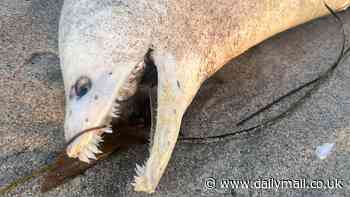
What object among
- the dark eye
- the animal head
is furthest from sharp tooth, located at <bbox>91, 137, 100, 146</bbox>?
the dark eye

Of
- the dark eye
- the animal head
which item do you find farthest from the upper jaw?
the dark eye

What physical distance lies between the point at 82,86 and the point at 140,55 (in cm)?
32

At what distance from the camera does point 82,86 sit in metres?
1.97

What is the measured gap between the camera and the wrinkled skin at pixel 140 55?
193 centimetres

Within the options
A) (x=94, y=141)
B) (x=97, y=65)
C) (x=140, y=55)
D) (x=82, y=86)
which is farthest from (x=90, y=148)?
(x=140, y=55)

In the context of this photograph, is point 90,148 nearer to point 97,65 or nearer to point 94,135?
point 94,135

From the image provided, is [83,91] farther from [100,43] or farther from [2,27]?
[2,27]

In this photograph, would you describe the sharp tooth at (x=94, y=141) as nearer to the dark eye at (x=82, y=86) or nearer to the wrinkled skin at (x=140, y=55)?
the wrinkled skin at (x=140, y=55)

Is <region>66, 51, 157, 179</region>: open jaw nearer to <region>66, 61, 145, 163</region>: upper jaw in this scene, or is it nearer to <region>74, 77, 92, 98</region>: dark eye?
<region>66, 61, 145, 163</region>: upper jaw

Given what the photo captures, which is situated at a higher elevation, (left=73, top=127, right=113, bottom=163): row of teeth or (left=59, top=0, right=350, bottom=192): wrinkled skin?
(left=59, top=0, right=350, bottom=192): wrinkled skin

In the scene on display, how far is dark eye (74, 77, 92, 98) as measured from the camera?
1953 millimetres

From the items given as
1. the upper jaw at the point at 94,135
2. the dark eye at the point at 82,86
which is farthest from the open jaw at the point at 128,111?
the dark eye at the point at 82,86

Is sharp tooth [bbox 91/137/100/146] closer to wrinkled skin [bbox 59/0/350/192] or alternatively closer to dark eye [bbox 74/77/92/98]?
wrinkled skin [bbox 59/0/350/192]

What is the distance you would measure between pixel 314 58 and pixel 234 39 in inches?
33.2
